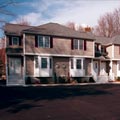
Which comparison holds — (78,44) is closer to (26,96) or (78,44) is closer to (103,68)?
(103,68)

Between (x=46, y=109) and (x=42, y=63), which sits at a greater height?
(x=42, y=63)

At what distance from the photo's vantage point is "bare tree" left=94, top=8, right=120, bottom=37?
5681 cm

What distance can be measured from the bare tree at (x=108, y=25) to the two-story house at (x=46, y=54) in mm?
27149

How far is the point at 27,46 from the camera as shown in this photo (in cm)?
2714

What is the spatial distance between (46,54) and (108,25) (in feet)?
113

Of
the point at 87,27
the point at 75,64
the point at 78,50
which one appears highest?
the point at 87,27

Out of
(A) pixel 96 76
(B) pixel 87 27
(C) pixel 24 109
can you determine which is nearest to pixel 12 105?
(C) pixel 24 109

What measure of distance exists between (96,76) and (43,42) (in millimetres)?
9170

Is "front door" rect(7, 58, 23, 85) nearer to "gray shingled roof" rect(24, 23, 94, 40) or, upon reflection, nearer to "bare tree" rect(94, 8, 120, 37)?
"gray shingled roof" rect(24, 23, 94, 40)

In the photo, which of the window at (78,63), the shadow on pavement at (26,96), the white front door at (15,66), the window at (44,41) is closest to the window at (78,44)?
the window at (78,63)

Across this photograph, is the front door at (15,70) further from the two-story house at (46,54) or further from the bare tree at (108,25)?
the bare tree at (108,25)

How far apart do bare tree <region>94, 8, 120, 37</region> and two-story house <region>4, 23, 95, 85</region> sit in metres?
27.1

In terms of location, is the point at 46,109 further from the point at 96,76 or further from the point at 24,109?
the point at 96,76

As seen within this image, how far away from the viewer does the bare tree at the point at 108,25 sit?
5681 cm
